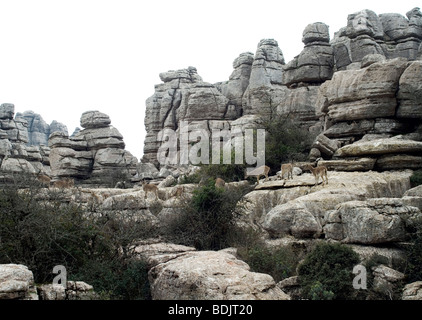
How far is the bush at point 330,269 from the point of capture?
9633 mm

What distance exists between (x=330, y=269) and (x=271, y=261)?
161 cm

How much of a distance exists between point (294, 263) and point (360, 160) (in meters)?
8.28

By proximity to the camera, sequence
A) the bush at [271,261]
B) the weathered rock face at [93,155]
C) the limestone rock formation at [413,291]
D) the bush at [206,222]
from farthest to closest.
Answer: the weathered rock face at [93,155] → the bush at [206,222] → the bush at [271,261] → the limestone rock formation at [413,291]

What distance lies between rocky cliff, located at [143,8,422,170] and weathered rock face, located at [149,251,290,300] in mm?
11686

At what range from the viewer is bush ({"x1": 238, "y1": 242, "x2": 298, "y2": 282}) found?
10898mm

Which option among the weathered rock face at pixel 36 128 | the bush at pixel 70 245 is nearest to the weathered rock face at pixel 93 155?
the bush at pixel 70 245

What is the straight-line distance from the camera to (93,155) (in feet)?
131

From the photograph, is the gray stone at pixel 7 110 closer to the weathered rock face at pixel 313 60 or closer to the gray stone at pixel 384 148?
the weathered rock face at pixel 313 60

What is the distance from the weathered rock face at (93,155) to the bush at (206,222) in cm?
2301

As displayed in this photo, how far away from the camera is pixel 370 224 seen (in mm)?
11336

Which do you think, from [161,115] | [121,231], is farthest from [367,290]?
[161,115]

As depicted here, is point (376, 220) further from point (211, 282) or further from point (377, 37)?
point (377, 37)

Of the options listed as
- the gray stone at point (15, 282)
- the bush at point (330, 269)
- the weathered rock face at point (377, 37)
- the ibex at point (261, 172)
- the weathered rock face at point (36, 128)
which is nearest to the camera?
the gray stone at point (15, 282)
